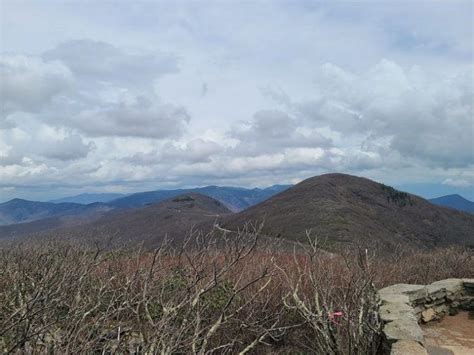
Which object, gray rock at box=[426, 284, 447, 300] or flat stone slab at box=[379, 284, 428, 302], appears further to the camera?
gray rock at box=[426, 284, 447, 300]

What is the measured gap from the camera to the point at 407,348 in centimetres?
575

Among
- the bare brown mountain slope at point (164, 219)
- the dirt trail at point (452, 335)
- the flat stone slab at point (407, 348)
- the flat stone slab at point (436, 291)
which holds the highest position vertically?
the flat stone slab at point (407, 348)

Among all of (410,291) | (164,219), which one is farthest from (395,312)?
(164,219)

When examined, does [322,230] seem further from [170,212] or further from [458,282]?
[170,212]

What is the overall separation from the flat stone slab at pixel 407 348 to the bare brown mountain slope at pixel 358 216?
133ft

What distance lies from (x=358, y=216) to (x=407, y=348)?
58.1 meters

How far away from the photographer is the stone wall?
6098 millimetres

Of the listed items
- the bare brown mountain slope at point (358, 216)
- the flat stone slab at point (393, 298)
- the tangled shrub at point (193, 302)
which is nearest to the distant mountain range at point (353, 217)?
the bare brown mountain slope at point (358, 216)

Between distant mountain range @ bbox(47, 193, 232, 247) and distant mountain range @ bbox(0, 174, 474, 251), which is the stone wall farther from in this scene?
distant mountain range @ bbox(47, 193, 232, 247)

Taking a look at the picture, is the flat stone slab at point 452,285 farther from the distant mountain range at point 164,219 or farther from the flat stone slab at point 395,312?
the distant mountain range at point 164,219

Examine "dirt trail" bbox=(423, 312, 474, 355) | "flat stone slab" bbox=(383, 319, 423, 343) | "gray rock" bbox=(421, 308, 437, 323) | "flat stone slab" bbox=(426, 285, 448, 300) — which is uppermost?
"flat stone slab" bbox=(383, 319, 423, 343)

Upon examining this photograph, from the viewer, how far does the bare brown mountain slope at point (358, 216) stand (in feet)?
181

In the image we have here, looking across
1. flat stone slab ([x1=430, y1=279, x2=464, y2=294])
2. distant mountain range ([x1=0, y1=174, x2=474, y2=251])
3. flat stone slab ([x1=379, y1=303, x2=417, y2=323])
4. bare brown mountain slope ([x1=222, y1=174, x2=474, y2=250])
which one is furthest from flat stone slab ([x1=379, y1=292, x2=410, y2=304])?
distant mountain range ([x1=0, y1=174, x2=474, y2=251])

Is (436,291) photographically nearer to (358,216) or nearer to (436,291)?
(436,291)
